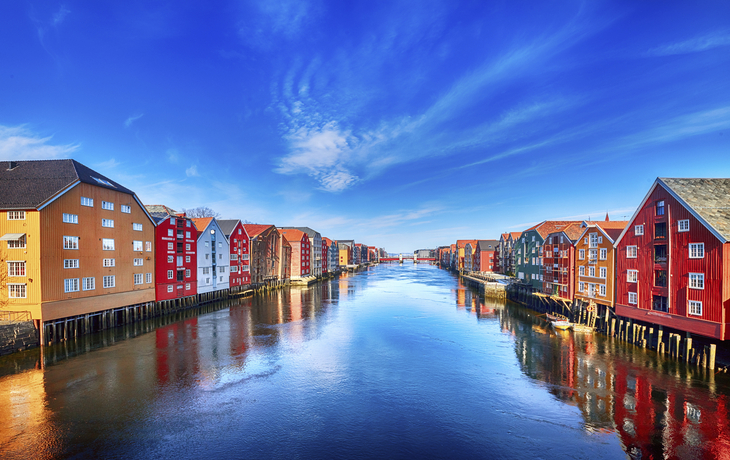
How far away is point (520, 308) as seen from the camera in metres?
58.2

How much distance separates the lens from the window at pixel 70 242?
32094 mm

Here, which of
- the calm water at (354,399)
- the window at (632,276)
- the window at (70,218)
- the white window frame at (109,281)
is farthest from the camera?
the white window frame at (109,281)

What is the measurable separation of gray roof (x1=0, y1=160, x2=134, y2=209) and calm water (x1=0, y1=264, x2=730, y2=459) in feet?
44.4

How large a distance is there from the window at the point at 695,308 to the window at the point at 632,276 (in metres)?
6.23

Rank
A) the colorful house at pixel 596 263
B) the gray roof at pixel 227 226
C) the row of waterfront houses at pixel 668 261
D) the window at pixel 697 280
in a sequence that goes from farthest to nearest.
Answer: the gray roof at pixel 227 226, the colorful house at pixel 596 263, the window at pixel 697 280, the row of waterfront houses at pixel 668 261

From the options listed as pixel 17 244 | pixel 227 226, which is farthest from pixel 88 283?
pixel 227 226

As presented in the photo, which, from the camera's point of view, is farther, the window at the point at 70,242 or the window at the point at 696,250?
the window at the point at 70,242

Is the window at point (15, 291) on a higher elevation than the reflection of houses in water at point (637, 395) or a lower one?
higher

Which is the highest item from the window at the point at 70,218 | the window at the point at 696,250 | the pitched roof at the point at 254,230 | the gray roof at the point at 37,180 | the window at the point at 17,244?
the gray roof at the point at 37,180

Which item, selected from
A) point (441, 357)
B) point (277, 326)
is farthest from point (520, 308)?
point (277, 326)

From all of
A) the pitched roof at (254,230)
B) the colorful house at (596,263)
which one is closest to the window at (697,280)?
the colorful house at (596,263)

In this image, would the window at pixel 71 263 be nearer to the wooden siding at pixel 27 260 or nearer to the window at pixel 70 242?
the window at pixel 70 242

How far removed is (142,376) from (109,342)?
12117 mm

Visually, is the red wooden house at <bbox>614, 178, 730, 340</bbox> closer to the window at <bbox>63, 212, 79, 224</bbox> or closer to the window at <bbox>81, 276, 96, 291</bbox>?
the window at <bbox>81, 276, 96, 291</bbox>
